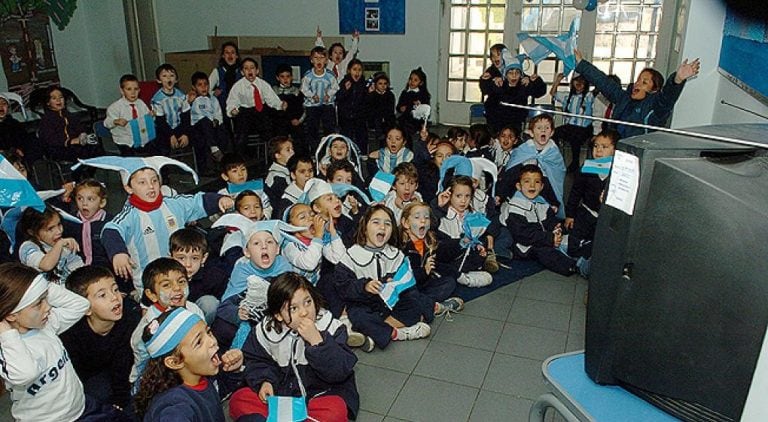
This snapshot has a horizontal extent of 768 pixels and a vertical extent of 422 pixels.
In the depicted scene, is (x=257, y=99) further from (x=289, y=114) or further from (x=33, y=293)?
(x=33, y=293)

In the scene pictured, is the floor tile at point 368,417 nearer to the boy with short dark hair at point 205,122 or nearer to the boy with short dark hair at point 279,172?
the boy with short dark hair at point 279,172

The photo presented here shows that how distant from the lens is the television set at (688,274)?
0.96 meters

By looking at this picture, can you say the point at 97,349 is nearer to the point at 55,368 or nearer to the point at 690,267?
the point at 55,368

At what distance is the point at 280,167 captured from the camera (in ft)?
14.9

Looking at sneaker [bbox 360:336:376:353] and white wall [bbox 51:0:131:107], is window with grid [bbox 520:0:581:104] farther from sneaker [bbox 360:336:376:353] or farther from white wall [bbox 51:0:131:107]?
white wall [bbox 51:0:131:107]

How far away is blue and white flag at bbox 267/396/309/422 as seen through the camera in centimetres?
223

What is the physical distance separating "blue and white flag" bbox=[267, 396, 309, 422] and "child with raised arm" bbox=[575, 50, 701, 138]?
3.16m

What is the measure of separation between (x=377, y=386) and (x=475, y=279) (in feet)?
4.16

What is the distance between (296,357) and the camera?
7.81ft

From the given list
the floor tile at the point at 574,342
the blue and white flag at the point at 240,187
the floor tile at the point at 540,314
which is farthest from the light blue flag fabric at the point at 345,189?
the floor tile at the point at 574,342

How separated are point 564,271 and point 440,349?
1319 millimetres

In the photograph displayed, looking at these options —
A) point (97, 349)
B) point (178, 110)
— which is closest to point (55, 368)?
point (97, 349)

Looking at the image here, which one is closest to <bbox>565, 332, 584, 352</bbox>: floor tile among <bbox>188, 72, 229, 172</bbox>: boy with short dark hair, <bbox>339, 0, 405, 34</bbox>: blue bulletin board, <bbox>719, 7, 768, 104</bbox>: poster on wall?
<bbox>719, 7, 768, 104</bbox>: poster on wall

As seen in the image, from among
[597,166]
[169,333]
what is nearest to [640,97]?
[597,166]
